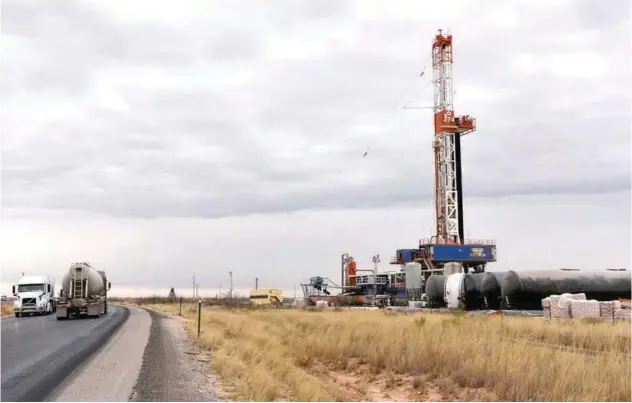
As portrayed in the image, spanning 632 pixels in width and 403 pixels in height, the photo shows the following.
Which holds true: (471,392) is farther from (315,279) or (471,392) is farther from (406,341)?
(315,279)

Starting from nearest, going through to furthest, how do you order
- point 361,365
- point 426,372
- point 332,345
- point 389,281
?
point 426,372, point 361,365, point 332,345, point 389,281

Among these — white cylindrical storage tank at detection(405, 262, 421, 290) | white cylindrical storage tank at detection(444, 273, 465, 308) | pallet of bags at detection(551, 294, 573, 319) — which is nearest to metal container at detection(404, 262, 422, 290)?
white cylindrical storage tank at detection(405, 262, 421, 290)

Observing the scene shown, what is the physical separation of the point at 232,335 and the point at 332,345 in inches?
255

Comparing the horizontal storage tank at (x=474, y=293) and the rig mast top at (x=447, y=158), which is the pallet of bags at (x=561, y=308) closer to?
the horizontal storage tank at (x=474, y=293)

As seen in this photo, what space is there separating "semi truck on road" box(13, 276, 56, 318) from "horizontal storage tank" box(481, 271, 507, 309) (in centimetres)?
3448

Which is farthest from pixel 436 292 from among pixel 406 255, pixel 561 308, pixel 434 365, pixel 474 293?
pixel 434 365

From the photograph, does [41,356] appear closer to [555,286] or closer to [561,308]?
[561,308]

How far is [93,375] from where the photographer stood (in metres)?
14.3

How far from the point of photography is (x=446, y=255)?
3467 inches

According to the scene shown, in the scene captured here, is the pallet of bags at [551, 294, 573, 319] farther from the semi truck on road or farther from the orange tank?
the orange tank

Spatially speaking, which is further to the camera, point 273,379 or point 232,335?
point 232,335

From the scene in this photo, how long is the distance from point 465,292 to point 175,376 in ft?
129

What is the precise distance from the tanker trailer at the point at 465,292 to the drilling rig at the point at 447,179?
3760 cm

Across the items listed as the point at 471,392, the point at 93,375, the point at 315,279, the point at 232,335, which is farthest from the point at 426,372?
the point at 315,279
